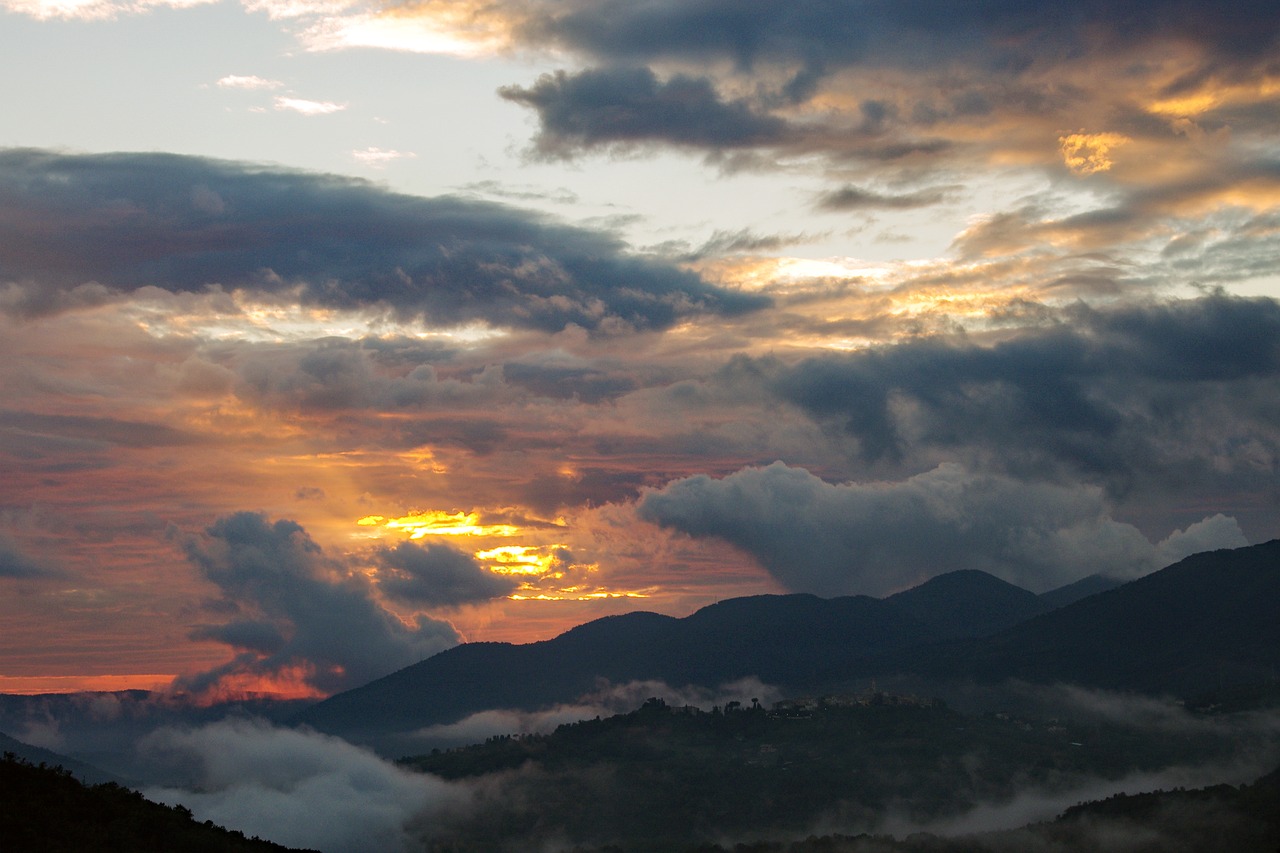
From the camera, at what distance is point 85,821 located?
438ft

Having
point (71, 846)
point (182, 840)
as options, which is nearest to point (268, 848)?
point (182, 840)

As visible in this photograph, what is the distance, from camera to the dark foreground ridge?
126 meters

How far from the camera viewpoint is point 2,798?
132 metres

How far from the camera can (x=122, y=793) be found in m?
150

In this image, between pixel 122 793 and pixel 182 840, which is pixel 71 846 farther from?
pixel 122 793

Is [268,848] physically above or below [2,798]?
below

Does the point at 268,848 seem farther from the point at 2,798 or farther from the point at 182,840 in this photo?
the point at 2,798

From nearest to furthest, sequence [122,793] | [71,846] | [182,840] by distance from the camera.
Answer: [71,846] → [182,840] → [122,793]

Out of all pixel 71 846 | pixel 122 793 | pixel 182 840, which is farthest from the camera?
pixel 122 793

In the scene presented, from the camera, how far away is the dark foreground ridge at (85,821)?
413ft

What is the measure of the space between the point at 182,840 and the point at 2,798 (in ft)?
62.3

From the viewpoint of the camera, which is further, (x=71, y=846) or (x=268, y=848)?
(x=268, y=848)

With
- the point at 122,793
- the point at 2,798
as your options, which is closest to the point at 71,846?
the point at 2,798

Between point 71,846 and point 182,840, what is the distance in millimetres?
15035
